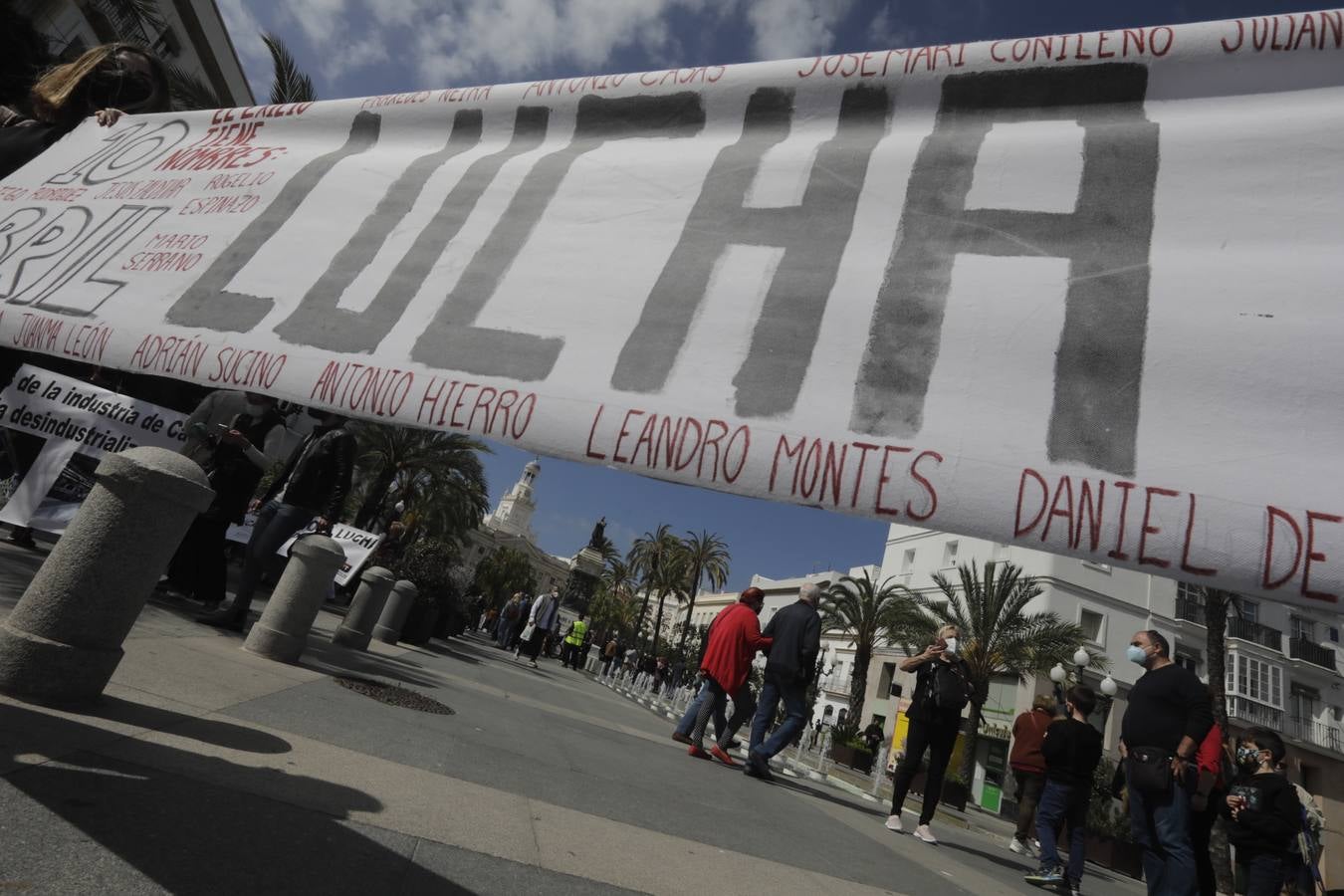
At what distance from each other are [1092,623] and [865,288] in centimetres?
3928

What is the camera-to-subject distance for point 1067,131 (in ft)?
4.18

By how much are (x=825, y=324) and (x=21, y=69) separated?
13831 millimetres

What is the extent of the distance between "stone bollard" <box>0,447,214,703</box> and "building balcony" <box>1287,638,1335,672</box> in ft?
154

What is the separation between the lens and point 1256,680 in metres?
34.0

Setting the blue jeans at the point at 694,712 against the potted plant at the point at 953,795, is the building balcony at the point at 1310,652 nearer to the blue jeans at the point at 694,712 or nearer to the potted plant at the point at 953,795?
the potted plant at the point at 953,795

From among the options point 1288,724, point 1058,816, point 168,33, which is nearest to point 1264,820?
point 1058,816

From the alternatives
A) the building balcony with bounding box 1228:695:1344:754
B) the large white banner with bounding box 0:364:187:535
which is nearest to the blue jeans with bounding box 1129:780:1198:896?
the large white banner with bounding box 0:364:187:535

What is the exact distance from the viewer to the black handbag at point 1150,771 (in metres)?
3.91

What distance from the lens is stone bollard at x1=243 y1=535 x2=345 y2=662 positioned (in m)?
4.65

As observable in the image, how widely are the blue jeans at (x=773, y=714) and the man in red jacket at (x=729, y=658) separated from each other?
30cm

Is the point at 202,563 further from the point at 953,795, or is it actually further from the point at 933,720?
the point at 953,795

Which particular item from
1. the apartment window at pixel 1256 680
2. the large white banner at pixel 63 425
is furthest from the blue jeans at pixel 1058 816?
the apartment window at pixel 1256 680

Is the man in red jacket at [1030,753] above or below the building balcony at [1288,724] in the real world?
below

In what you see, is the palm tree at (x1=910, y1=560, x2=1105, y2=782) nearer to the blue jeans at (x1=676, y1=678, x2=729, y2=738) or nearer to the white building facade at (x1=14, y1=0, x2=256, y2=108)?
the blue jeans at (x1=676, y1=678, x2=729, y2=738)
